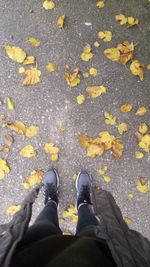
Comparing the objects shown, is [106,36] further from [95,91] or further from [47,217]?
[47,217]

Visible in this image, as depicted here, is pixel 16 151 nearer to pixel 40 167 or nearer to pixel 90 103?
pixel 40 167

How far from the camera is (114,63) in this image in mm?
3150

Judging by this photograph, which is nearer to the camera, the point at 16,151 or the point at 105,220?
the point at 105,220

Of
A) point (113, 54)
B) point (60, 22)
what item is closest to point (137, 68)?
point (113, 54)

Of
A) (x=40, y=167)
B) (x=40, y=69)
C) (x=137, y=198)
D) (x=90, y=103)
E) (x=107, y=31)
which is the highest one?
(x=107, y=31)

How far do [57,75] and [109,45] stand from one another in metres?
0.45

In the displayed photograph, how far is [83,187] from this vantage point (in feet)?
9.78

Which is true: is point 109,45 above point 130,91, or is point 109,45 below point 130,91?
above

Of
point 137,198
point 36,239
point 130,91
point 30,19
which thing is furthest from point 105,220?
point 30,19

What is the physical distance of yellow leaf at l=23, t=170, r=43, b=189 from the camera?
3.08m

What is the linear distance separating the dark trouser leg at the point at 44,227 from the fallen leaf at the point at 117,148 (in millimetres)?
589

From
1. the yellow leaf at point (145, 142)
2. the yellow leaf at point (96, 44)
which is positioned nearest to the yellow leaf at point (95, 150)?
the yellow leaf at point (145, 142)

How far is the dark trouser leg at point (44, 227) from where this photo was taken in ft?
6.57

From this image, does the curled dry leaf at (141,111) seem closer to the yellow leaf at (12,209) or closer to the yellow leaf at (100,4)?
the yellow leaf at (100,4)
